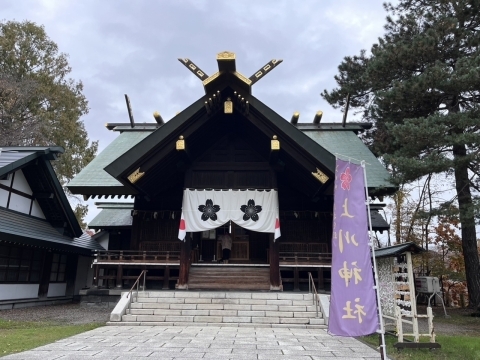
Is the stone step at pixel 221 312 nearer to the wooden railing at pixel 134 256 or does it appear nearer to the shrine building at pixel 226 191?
the shrine building at pixel 226 191

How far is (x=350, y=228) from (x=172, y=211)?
905 centimetres

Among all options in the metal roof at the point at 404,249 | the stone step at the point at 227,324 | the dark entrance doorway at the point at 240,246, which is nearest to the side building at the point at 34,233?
the stone step at the point at 227,324

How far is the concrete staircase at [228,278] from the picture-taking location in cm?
1088

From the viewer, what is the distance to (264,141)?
1179 cm

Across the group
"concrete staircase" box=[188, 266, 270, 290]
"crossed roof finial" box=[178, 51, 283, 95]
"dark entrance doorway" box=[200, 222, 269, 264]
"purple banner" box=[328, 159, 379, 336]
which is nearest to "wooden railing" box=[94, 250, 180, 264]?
"concrete staircase" box=[188, 266, 270, 290]

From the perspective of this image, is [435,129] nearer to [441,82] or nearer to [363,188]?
[441,82]

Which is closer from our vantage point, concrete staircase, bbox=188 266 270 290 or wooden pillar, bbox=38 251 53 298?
concrete staircase, bbox=188 266 270 290

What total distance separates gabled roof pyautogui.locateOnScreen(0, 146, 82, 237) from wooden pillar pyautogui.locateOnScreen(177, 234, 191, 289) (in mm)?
5614

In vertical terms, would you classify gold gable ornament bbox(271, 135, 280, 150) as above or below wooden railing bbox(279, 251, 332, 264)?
above

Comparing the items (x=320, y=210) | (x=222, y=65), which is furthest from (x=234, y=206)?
(x=222, y=65)

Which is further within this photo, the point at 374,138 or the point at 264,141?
the point at 374,138

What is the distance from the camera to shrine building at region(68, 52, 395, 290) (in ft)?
34.7

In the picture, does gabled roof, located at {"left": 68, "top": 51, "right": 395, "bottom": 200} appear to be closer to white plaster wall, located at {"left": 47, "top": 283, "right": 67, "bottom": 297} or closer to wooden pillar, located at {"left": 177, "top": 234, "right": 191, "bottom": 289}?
wooden pillar, located at {"left": 177, "top": 234, "right": 191, "bottom": 289}

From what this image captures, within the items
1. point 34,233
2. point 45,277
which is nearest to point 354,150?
point 34,233
